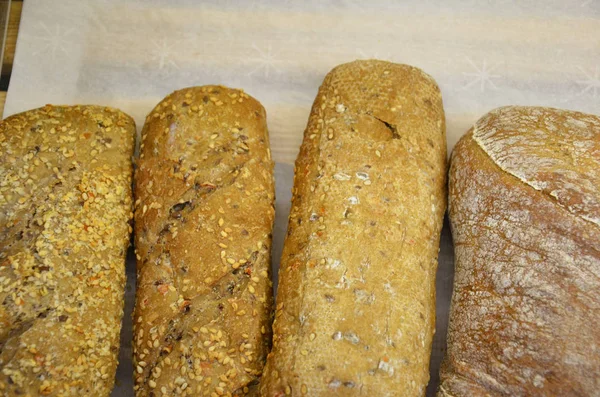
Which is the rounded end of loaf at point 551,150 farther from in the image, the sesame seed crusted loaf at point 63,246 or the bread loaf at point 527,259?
the sesame seed crusted loaf at point 63,246

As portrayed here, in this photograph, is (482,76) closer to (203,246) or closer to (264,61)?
(264,61)

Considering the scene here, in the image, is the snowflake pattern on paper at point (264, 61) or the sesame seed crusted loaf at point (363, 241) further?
the snowflake pattern on paper at point (264, 61)

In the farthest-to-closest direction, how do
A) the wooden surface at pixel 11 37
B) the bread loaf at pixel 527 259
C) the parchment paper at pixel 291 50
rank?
the wooden surface at pixel 11 37 < the parchment paper at pixel 291 50 < the bread loaf at pixel 527 259

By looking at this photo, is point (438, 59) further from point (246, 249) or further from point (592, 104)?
point (246, 249)

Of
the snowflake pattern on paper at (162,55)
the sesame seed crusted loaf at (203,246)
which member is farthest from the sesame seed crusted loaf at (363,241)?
the snowflake pattern on paper at (162,55)

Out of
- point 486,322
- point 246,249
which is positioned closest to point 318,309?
point 246,249

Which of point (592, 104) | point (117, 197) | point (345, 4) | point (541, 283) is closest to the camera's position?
point (541, 283)

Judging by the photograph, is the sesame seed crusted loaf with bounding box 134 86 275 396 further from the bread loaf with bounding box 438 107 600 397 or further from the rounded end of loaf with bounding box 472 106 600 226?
the rounded end of loaf with bounding box 472 106 600 226

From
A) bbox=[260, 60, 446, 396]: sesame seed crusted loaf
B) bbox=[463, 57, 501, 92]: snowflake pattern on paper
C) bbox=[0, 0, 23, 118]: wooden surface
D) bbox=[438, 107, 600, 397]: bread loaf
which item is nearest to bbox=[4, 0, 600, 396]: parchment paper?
bbox=[463, 57, 501, 92]: snowflake pattern on paper
